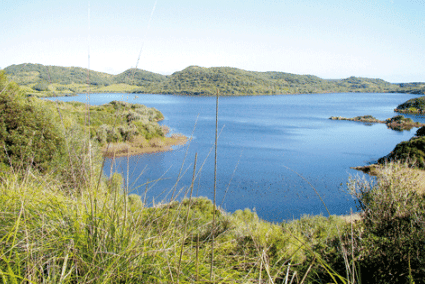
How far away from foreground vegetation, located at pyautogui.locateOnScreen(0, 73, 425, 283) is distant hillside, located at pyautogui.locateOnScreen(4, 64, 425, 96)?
0.33m

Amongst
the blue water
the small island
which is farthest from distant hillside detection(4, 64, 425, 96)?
the small island

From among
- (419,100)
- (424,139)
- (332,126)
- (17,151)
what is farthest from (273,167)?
(419,100)

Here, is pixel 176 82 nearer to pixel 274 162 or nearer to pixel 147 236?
pixel 274 162

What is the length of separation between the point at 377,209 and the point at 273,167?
22.5m

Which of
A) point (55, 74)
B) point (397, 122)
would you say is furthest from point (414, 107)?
point (55, 74)

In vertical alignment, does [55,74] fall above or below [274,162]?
above

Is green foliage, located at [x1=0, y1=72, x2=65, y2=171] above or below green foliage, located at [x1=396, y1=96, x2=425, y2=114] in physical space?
below

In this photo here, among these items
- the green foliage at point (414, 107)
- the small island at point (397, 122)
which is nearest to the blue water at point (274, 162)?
the small island at point (397, 122)

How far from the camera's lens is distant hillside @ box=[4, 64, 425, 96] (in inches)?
89.6

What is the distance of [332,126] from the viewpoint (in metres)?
55.9

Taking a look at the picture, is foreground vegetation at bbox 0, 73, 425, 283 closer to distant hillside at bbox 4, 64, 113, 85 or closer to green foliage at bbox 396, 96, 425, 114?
distant hillside at bbox 4, 64, 113, 85

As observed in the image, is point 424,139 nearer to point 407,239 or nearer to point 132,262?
point 407,239

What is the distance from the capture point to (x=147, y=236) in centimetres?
191

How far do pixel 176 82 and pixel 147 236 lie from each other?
81.3 metres
